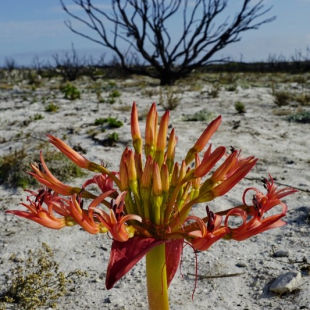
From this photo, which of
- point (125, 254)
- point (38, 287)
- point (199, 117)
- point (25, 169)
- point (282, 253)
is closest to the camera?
point (125, 254)

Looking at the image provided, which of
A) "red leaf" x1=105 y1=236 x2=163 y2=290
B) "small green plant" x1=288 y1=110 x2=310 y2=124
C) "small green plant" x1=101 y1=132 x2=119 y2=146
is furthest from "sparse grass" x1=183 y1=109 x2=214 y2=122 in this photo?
"red leaf" x1=105 y1=236 x2=163 y2=290

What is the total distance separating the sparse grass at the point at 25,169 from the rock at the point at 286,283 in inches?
99.1

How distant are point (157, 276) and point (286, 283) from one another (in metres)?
1.33

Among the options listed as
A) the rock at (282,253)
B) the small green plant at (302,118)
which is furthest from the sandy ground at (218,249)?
the small green plant at (302,118)

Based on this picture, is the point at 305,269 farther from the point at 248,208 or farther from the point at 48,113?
the point at 48,113

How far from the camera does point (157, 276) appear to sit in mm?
1705

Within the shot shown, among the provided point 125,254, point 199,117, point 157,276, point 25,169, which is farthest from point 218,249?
point 199,117

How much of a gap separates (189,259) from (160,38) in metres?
14.6

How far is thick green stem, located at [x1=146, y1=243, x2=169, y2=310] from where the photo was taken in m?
1.70

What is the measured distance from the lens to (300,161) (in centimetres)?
551

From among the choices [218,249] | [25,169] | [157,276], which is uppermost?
[157,276]

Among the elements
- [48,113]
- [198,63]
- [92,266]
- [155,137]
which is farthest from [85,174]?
[198,63]

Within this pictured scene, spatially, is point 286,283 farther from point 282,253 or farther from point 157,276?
point 157,276

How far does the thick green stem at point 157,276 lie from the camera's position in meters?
1.70
